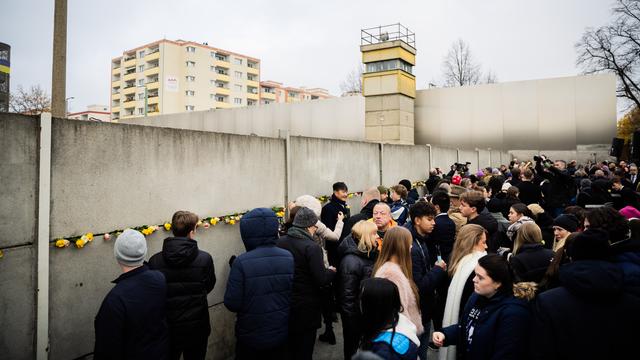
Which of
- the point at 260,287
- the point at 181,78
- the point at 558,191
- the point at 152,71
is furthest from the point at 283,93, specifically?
the point at 260,287

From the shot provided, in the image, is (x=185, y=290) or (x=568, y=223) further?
(x=568, y=223)

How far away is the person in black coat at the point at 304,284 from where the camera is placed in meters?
3.61

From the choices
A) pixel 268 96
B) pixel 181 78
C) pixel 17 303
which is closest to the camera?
pixel 17 303

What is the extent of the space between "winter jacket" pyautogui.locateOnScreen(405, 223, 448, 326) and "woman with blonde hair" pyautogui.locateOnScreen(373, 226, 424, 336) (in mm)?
500

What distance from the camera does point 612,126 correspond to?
75.9ft

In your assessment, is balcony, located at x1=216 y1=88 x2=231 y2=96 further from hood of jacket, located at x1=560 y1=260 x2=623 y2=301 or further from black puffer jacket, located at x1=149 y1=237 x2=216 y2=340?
hood of jacket, located at x1=560 y1=260 x2=623 y2=301

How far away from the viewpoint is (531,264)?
3.26 meters

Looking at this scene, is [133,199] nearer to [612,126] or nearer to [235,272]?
[235,272]

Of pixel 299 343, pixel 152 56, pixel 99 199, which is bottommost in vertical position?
pixel 299 343

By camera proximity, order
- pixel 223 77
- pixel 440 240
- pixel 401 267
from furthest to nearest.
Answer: pixel 223 77
pixel 440 240
pixel 401 267

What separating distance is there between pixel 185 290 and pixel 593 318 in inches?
116

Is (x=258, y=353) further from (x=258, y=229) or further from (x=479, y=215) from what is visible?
(x=479, y=215)

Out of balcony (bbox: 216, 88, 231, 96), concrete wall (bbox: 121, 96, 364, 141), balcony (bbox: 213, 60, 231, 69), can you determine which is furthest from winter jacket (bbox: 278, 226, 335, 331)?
balcony (bbox: 213, 60, 231, 69)

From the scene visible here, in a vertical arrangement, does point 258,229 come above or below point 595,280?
above
